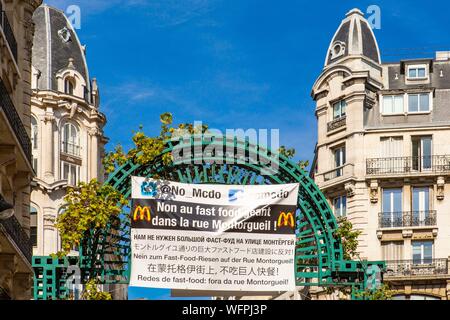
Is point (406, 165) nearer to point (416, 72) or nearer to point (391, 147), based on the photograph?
point (391, 147)

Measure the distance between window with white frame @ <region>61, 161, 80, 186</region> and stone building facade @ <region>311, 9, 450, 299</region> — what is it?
14698 millimetres

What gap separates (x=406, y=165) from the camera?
172 ft

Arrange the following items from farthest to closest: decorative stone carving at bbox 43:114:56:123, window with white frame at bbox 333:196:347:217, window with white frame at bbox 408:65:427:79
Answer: decorative stone carving at bbox 43:114:56:123
window with white frame at bbox 408:65:427:79
window with white frame at bbox 333:196:347:217

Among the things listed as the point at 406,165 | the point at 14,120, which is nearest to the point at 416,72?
the point at 406,165

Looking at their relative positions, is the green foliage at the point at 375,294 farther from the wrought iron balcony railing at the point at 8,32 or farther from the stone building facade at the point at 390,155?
→ the stone building facade at the point at 390,155

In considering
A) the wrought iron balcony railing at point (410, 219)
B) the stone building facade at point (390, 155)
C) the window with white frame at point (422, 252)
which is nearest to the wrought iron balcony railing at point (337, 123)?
the stone building facade at point (390, 155)

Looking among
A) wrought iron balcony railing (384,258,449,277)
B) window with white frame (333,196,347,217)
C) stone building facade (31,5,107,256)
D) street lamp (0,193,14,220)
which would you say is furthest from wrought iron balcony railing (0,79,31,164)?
stone building facade (31,5,107,256)

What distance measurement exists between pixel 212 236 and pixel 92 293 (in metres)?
3.35

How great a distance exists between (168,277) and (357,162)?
24237 mm

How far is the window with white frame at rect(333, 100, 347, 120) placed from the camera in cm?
5419

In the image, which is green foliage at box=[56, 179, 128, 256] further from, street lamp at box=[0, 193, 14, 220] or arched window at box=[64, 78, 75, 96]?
arched window at box=[64, 78, 75, 96]

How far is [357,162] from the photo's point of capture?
53000mm

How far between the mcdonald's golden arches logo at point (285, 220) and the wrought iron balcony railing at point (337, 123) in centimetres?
2342
